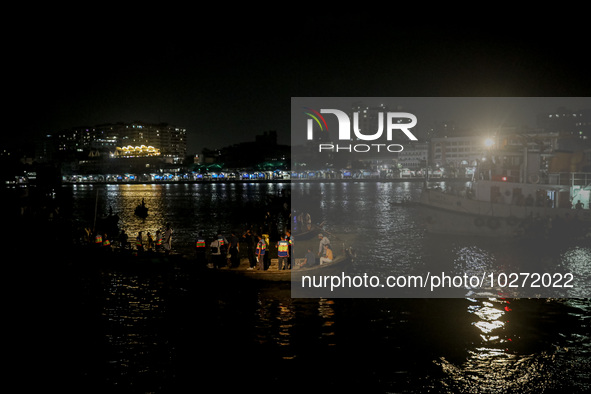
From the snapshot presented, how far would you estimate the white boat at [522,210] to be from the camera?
2961 cm

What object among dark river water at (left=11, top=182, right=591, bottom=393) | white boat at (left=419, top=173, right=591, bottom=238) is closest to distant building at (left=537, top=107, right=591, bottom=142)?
white boat at (left=419, top=173, right=591, bottom=238)

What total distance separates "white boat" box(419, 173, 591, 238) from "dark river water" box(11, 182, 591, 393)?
50.5 feet

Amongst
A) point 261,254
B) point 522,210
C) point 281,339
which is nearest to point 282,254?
point 261,254

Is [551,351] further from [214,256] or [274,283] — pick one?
[214,256]

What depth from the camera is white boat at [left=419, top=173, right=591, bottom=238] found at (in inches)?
1166

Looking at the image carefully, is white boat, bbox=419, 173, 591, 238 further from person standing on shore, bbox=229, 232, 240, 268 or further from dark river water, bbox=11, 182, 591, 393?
person standing on shore, bbox=229, 232, 240, 268

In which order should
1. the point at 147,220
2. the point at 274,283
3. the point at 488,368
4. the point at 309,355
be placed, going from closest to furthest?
the point at 488,368 < the point at 309,355 < the point at 274,283 < the point at 147,220

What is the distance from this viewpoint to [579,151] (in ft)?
106

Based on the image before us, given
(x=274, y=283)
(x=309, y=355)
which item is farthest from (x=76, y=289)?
(x=309, y=355)

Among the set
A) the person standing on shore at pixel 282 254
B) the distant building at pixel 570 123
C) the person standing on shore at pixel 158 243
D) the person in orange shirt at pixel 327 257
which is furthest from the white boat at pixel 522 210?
the person standing on shore at pixel 158 243

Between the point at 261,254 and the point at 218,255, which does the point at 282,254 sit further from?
the point at 218,255

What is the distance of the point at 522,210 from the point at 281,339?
26275 mm

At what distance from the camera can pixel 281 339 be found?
39.8ft

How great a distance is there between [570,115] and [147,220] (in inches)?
1586
